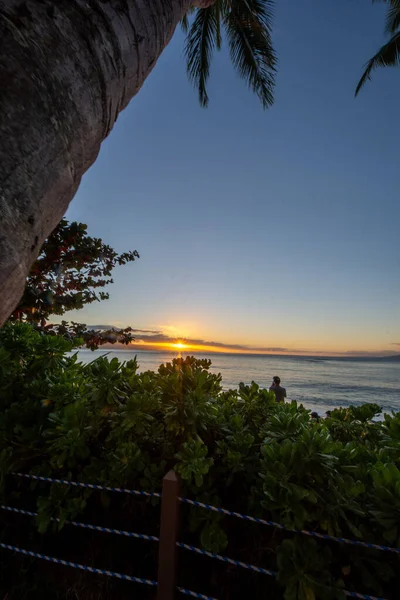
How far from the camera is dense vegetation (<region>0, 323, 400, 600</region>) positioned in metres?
1.58

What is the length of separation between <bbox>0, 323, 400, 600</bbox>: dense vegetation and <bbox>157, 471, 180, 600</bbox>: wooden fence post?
14 centimetres

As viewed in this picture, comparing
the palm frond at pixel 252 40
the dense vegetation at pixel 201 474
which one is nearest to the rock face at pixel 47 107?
the dense vegetation at pixel 201 474

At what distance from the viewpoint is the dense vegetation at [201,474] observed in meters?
1.58

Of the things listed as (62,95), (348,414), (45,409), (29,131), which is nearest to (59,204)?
(29,131)

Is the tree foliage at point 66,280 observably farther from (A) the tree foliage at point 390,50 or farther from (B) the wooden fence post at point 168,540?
(A) the tree foliage at point 390,50

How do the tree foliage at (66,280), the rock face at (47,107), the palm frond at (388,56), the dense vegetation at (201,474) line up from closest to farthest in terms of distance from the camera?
the rock face at (47,107), the dense vegetation at (201,474), the tree foliage at (66,280), the palm frond at (388,56)

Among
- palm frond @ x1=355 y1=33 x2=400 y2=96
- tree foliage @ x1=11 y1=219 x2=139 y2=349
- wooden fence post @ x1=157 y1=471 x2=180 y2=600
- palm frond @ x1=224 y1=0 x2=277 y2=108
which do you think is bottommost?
wooden fence post @ x1=157 y1=471 x2=180 y2=600

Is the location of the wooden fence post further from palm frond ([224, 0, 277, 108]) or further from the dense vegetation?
palm frond ([224, 0, 277, 108])

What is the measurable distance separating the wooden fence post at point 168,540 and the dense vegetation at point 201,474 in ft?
0.46

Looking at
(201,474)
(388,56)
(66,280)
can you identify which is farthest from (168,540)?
(388,56)

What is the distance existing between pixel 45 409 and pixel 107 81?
2.27 metres

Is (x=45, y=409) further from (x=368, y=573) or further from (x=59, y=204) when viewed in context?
(x=368, y=573)

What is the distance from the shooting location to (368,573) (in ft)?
5.07

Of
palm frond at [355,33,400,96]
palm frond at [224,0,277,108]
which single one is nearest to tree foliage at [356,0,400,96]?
palm frond at [355,33,400,96]
